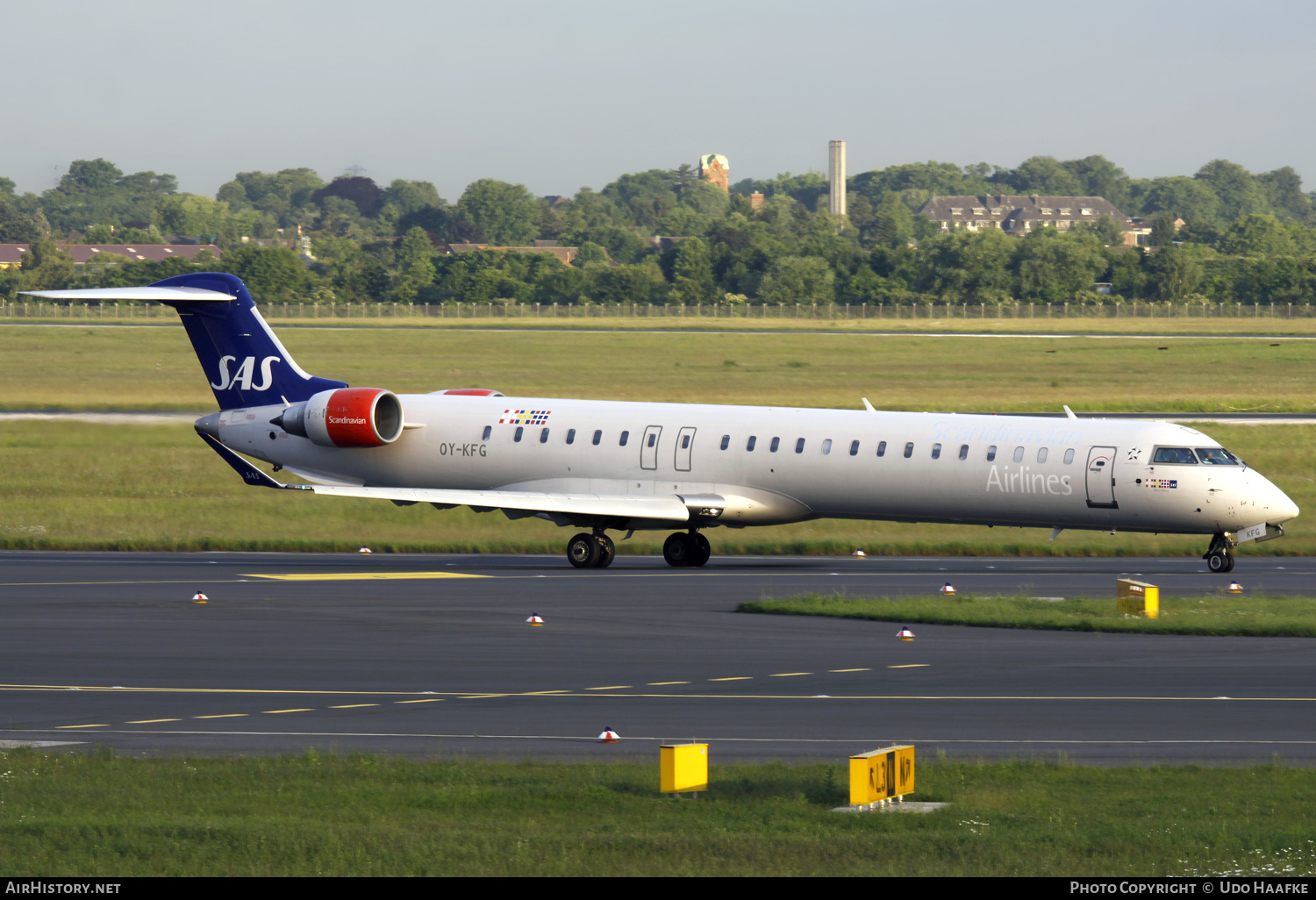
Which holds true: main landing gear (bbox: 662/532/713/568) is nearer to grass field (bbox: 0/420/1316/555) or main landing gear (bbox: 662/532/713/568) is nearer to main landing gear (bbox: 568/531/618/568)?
main landing gear (bbox: 568/531/618/568)

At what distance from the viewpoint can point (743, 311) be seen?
6437 inches

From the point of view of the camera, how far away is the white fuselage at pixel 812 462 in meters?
34.4

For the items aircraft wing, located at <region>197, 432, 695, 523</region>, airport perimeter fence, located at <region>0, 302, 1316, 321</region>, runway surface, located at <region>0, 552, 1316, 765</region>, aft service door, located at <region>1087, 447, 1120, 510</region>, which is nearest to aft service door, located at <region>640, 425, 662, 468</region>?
aircraft wing, located at <region>197, 432, 695, 523</region>

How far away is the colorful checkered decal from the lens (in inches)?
1564

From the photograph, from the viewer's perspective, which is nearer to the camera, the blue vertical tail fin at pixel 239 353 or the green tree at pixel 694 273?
the blue vertical tail fin at pixel 239 353

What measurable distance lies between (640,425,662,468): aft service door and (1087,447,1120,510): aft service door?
925cm

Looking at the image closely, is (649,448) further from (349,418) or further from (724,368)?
(724,368)

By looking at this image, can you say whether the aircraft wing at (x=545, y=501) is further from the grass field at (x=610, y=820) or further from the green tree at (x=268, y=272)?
the green tree at (x=268, y=272)

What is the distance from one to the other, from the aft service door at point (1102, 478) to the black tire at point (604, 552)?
1005 cm

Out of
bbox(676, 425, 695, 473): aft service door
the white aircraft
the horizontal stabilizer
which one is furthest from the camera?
the horizontal stabilizer

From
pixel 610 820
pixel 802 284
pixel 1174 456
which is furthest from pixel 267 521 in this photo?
pixel 802 284

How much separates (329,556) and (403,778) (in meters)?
25.0

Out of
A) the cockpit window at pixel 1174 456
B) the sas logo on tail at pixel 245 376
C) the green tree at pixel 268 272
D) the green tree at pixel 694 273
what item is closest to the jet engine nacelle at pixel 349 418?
the sas logo on tail at pixel 245 376

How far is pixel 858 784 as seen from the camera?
596 inches
